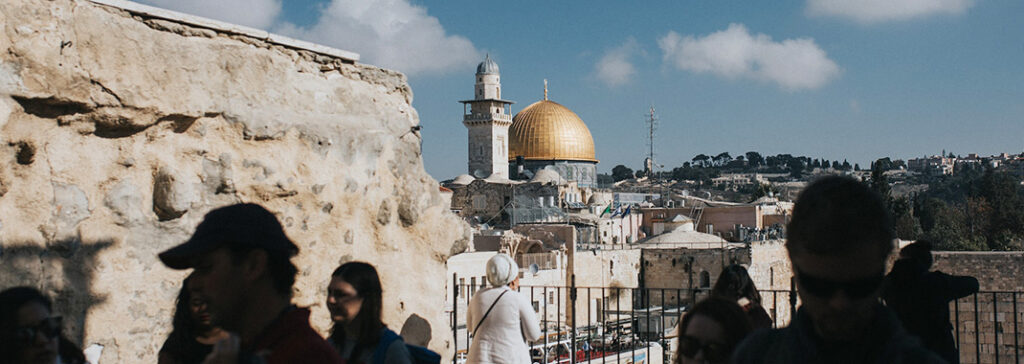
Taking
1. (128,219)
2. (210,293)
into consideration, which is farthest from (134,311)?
(210,293)

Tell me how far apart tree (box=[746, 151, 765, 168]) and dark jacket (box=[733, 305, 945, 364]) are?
136 meters

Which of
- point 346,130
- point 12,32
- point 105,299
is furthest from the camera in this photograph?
point 346,130

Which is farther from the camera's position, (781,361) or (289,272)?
(289,272)

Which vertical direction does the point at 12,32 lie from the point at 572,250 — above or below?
above

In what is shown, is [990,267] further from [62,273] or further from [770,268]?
[62,273]

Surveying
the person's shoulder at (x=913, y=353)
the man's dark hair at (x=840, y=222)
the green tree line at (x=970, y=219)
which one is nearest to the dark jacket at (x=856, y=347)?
the person's shoulder at (x=913, y=353)

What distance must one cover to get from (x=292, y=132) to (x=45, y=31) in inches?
43.0

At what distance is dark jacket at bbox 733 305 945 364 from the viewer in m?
1.43

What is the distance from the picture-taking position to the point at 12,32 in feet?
9.22

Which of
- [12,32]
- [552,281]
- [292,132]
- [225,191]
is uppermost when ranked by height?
[12,32]

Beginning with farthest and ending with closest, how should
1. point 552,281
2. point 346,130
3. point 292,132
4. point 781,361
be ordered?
point 552,281 → point 346,130 → point 292,132 → point 781,361

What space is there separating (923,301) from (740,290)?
26.0 inches

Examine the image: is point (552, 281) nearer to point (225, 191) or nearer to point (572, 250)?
point (572, 250)

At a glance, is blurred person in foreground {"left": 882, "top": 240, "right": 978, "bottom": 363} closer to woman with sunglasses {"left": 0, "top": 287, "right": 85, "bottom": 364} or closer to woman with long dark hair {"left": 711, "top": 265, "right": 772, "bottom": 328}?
woman with long dark hair {"left": 711, "top": 265, "right": 772, "bottom": 328}
